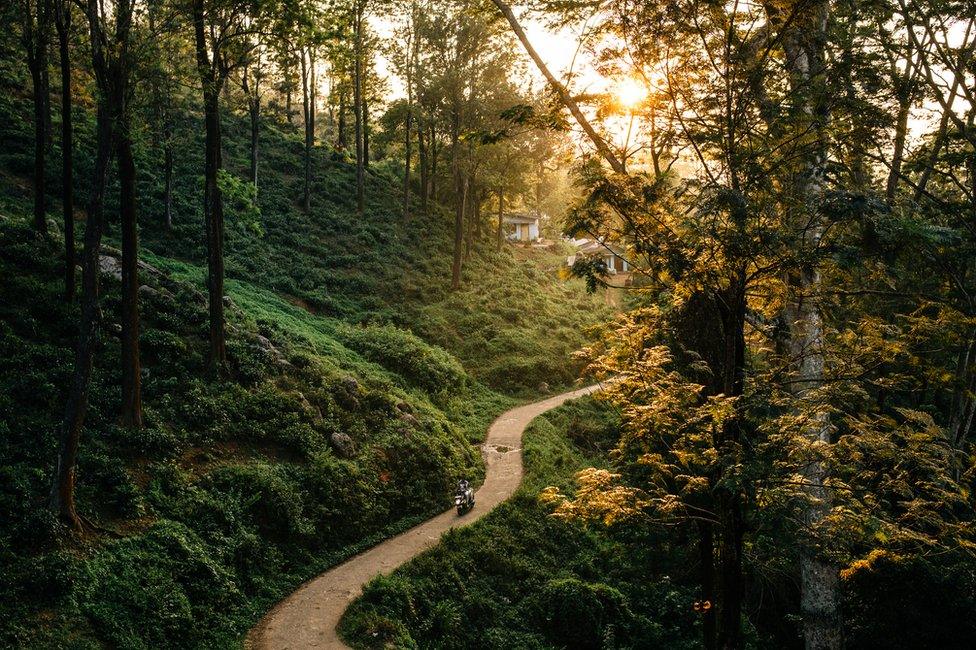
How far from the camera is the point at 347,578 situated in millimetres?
14477

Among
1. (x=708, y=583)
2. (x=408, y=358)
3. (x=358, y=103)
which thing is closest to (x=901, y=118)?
(x=708, y=583)

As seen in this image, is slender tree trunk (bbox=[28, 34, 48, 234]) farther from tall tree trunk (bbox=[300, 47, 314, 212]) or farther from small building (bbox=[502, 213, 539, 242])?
small building (bbox=[502, 213, 539, 242])

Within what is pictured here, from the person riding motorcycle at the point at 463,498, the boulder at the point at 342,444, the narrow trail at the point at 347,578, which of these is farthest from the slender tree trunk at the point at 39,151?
the person riding motorcycle at the point at 463,498

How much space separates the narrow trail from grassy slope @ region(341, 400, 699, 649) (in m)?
0.45

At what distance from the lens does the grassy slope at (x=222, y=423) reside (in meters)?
10.9

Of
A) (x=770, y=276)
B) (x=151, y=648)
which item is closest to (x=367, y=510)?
(x=151, y=648)

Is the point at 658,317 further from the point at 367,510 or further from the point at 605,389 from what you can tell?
the point at 367,510

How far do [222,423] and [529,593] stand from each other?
30.5 ft

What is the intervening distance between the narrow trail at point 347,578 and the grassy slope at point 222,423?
458 millimetres

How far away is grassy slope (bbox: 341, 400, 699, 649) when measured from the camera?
13445 millimetres

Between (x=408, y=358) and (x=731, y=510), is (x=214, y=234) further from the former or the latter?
(x=731, y=510)

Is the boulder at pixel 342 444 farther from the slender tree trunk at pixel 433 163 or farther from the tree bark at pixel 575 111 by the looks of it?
the slender tree trunk at pixel 433 163

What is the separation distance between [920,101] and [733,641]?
375 inches

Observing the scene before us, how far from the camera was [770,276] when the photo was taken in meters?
7.28
